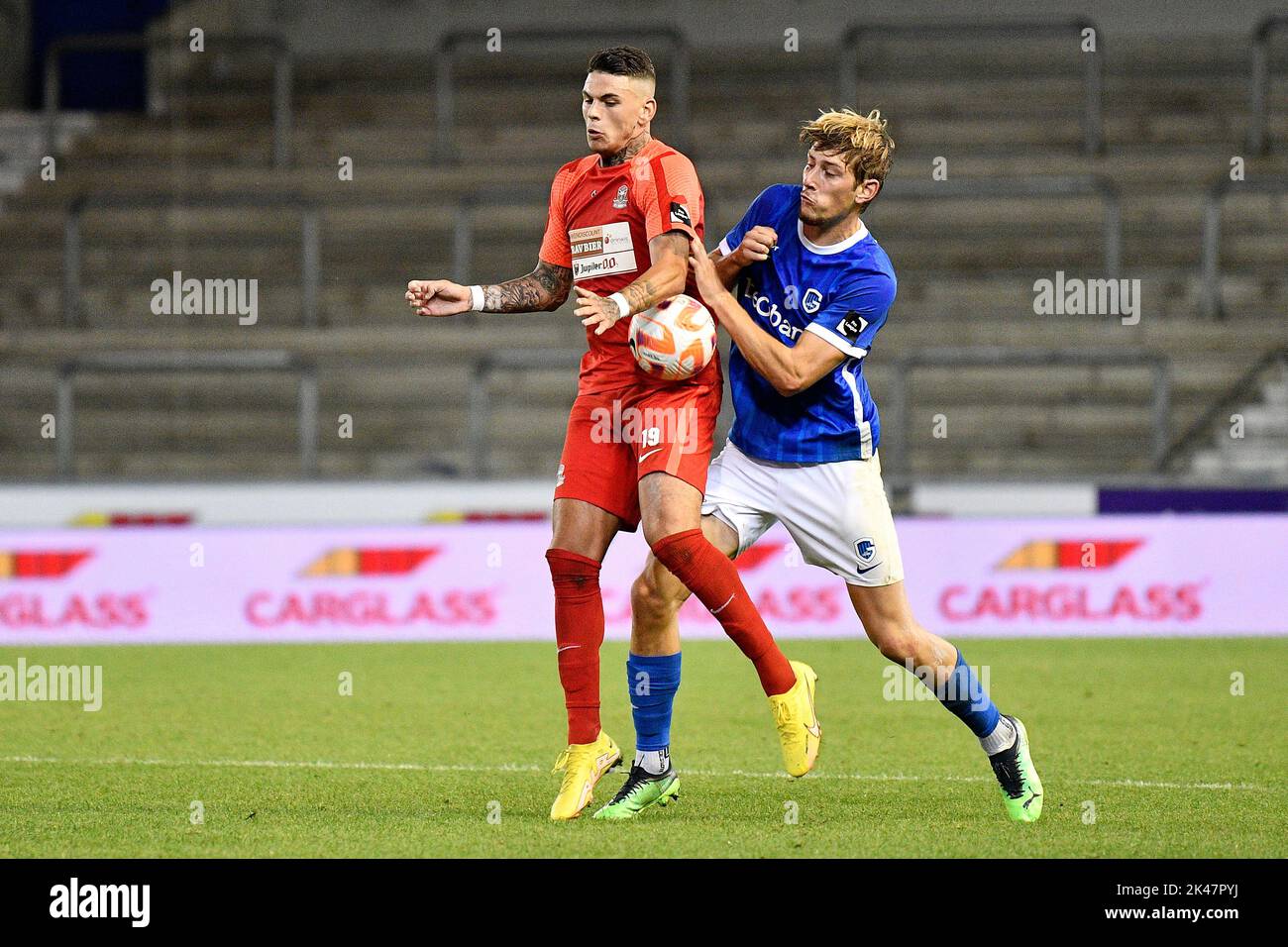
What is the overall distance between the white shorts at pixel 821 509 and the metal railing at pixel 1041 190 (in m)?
9.40

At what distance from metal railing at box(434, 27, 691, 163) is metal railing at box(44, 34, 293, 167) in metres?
1.38

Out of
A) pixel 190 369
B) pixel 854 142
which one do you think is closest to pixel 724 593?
pixel 854 142

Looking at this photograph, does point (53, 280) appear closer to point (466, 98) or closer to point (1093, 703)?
→ point (466, 98)

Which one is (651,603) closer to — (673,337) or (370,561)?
Result: (673,337)

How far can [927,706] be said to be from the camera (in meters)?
8.95

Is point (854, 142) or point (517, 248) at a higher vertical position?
point (517, 248)

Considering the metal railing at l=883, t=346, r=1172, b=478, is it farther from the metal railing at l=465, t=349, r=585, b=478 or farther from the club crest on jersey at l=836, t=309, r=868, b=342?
the club crest on jersey at l=836, t=309, r=868, b=342

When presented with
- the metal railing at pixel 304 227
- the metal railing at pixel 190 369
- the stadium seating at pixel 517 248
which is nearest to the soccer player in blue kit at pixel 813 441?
the stadium seating at pixel 517 248

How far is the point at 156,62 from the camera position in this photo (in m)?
19.0

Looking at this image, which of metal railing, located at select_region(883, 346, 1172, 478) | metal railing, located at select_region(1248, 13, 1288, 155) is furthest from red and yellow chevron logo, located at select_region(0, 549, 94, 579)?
metal railing, located at select_region(1248, 13, 1288, 155)

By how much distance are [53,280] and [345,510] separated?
5.42 meters

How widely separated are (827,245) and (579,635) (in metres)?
Result: 1.44

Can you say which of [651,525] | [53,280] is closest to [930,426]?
[53,280]

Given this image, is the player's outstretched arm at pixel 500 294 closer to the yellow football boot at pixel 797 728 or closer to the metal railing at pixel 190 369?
the yellow football boot at pixel 797 728
